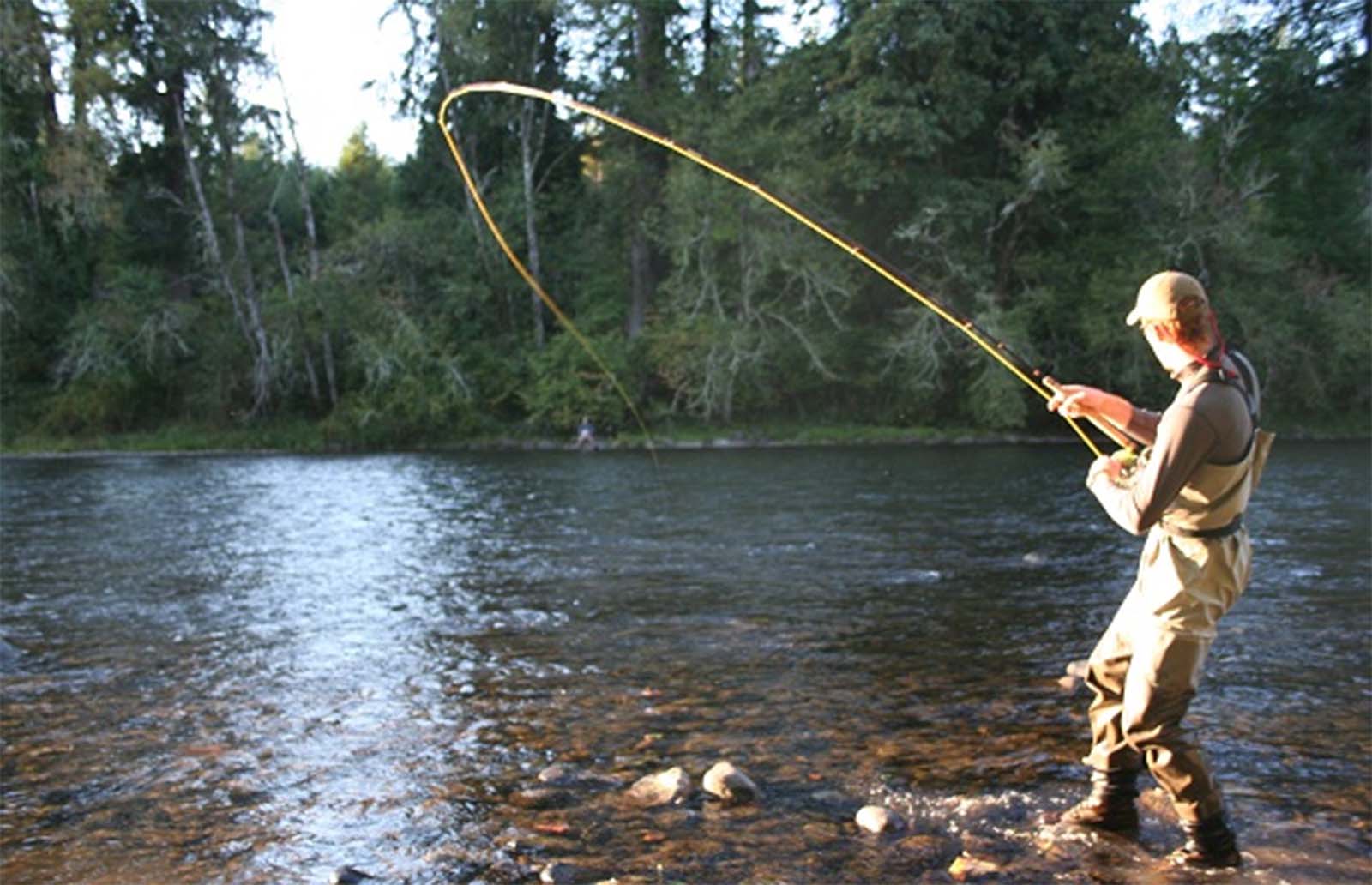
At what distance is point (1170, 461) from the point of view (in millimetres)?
3762

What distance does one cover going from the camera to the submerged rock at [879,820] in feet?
14.9

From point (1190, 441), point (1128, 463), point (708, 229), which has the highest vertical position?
point (708, 229)

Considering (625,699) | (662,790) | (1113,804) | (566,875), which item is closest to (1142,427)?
(1113,804)

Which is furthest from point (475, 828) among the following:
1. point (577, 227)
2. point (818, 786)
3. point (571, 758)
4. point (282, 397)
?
point (577, 227)

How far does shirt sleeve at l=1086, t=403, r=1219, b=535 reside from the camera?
12.3 feet

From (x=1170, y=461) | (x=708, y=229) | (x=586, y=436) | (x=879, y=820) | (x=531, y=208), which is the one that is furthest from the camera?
(x=531, y=208)

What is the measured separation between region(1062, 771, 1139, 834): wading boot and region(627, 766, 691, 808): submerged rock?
5.23 ft

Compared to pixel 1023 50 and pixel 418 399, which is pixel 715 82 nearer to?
pixel 1023 50

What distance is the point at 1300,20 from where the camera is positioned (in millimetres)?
37688

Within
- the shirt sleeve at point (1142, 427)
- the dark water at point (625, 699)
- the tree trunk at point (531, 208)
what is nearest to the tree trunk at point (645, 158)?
the tree trunk at point (531, 208)

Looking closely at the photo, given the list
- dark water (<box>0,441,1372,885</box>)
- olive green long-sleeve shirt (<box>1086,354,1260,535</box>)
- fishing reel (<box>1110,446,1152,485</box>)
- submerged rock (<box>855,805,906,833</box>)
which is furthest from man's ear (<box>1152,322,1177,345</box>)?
submerged rock (<box>855,805,906,833</box>)

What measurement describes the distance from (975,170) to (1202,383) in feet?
113

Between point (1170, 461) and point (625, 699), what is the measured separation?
3.73 m

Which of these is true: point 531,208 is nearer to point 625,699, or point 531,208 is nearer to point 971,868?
point 625,699
